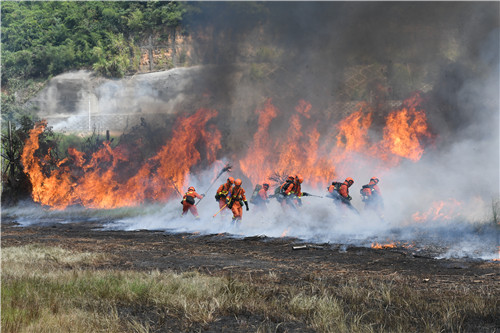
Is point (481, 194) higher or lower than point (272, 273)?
higher

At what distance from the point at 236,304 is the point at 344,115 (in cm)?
3316

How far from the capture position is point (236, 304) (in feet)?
23.0

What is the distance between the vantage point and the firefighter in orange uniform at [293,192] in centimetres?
1964

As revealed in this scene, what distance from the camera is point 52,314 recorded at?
6590 mm

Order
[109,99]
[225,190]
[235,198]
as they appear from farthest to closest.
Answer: [109,99] < [225,190] < [235,198]

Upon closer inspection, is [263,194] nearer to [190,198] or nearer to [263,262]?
[190,198]

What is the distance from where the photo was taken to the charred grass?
6.06 meters

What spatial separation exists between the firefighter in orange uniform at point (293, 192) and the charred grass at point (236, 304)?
10.4m

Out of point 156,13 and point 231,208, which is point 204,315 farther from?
point 156,13

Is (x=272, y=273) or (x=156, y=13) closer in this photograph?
(x=272, y=273)

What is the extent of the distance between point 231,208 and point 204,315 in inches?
489

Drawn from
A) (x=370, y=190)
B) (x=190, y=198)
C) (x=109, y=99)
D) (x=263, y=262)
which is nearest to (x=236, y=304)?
(x=263, y=262)

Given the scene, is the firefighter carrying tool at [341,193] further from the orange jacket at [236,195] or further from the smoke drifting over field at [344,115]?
the orange jacket at [236,195]

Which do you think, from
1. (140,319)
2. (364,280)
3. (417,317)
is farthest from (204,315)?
(364,280)
